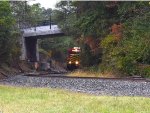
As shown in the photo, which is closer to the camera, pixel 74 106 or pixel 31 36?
pixel 74 106

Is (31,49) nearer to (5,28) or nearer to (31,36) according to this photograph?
(31,36)

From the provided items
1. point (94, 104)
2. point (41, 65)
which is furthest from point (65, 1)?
point (94, 104)

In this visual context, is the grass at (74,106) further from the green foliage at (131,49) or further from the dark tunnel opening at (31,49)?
the dark tunnel opening at (31,49)

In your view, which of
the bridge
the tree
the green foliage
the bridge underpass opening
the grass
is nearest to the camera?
the grass

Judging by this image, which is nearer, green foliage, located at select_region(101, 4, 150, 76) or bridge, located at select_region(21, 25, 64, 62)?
green foliage, located at select_region(101, 4, 150, 76)

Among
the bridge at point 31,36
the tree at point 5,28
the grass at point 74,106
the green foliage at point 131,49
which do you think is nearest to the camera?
the grass at point 74,106

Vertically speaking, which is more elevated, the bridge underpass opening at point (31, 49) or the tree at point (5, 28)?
the tree at point (5, 28)

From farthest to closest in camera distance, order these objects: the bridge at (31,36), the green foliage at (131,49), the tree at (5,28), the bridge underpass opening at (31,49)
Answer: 1. the bridge underpass opening at (31,49)
2. the bridge at (31,36)
3. the tree at (5,28)
4. the green foliage at (131,49)

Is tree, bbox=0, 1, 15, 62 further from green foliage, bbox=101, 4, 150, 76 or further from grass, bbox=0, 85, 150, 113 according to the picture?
grass, bbox=0, 85, 150, 113

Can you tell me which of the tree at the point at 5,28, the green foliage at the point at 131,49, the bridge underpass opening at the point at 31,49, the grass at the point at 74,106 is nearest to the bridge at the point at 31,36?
the bridge underpass opening at the point at 31,49

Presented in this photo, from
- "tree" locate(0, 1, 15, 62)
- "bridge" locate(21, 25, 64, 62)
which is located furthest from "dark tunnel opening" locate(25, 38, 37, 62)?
"tree" locate(0, 1, 15, 62)

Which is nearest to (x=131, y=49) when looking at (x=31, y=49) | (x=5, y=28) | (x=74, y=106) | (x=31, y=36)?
(x=5, y=28)

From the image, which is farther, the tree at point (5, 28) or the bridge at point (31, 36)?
the bridge at point (31, 36)

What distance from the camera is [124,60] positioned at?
27.5m
